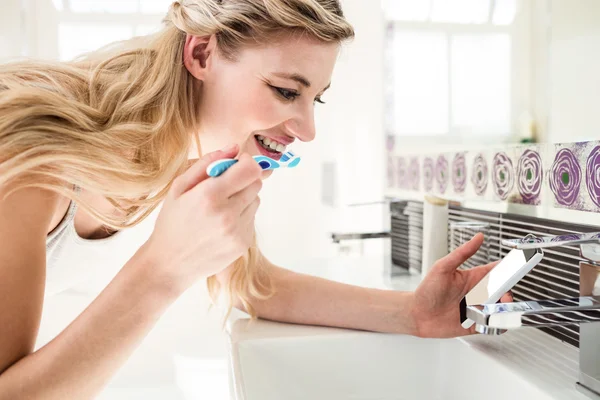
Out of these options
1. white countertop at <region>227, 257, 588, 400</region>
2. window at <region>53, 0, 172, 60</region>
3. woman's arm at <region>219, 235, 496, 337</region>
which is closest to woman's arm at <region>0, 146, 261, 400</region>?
white countertop at <region>227, 257, 588, 400</region>

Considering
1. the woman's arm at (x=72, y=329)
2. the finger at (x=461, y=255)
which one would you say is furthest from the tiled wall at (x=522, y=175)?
the woman's arm at (x=72, y=329)

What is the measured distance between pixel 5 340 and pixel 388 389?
500mm

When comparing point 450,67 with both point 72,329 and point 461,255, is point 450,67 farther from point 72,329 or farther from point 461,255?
point 72,329

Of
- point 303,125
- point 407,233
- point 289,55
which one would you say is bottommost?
point 407,233

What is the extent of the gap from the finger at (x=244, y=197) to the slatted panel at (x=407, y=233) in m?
0.71

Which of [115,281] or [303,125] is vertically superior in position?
[303,125]

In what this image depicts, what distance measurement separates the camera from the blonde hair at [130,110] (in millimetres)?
691

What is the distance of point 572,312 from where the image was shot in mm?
539

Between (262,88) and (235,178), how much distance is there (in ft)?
1.12

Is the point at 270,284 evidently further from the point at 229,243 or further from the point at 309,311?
the point at 229,243

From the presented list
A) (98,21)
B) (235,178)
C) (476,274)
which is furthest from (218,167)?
(98,21)

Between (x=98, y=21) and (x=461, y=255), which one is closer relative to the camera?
(x=461, y=255)

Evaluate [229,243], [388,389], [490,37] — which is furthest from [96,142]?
[490,37]

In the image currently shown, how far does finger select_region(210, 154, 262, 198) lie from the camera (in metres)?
0.59
